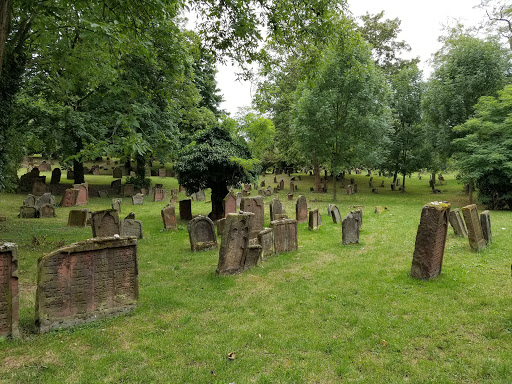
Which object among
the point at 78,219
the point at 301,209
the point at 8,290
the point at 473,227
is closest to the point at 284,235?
the point at 301,209

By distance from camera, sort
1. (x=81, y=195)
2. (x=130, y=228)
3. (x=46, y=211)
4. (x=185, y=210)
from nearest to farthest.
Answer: (x=130, y=228), (x=46, y=211), (x=185, y=210), (x=81, y=195)

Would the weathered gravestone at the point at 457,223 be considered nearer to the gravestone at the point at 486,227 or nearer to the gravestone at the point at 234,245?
the gravestone at the point at 486,227

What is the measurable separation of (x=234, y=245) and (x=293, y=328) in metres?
2.74

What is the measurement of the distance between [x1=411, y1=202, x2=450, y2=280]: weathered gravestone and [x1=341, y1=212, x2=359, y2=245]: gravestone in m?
3.27

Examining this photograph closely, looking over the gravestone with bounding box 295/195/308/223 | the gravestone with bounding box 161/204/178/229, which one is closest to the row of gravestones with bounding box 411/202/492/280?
the gravestone with bounding box 295/195/308/223

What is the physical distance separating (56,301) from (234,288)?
3.11 metres

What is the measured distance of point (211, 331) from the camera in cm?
466

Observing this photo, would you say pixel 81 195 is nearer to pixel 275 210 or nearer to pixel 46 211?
pixel 46 211

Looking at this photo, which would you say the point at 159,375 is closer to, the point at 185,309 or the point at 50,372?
the point at 50,372

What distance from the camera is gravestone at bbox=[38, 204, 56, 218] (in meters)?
14.0

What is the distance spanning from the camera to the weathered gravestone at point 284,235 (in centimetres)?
899

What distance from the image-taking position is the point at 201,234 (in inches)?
369


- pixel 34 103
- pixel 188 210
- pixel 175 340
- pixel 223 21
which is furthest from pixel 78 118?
pixel 175 340

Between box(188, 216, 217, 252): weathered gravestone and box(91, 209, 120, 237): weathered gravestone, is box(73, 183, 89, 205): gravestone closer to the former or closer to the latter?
box(91, 209, 120, 237): weathered gravestone
